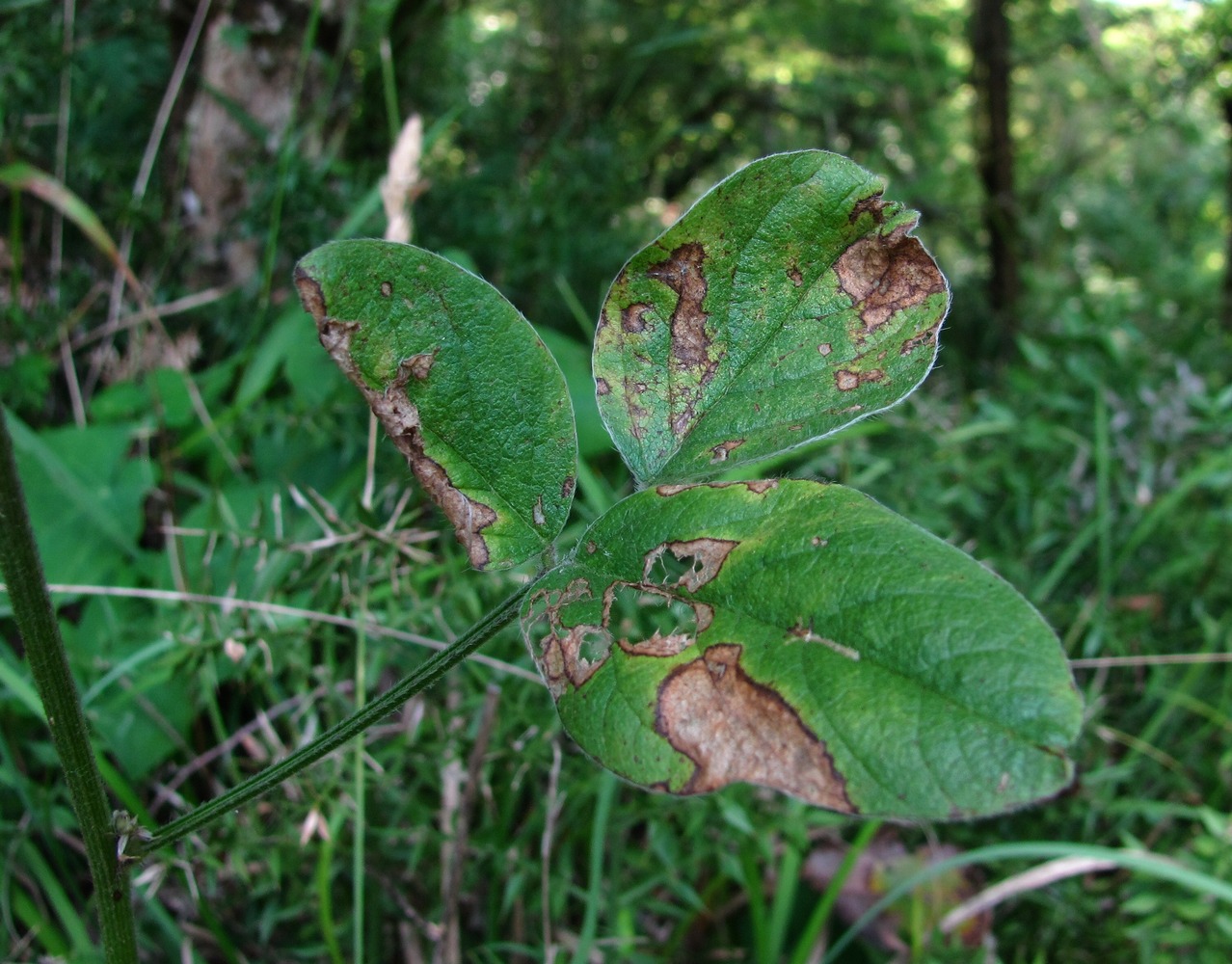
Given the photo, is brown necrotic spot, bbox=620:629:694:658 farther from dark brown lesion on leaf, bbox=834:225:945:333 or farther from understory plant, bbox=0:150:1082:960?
dark brown lesion on leaf, bbox=834:225:945:333

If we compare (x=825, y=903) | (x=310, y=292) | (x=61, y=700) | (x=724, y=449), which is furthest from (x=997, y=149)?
(x=61, y=700)

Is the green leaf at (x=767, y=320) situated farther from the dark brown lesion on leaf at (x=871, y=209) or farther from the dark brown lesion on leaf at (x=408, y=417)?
the dark brown lesion on leaf at (x=408, y=417)

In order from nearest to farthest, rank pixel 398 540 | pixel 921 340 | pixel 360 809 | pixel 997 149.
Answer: pixel 921 340 < pixel 360 809 < pixel 398 540 < pixel 997 149

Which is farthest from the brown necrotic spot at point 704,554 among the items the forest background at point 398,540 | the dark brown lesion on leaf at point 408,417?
the forest background at point 398,540

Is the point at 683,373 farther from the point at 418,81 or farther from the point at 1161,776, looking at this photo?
the point at 418,81

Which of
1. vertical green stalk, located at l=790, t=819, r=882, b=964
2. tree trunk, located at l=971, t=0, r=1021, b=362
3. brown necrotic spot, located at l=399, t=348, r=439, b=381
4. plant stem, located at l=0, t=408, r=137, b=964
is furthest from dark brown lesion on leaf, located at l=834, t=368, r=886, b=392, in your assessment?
tree trunk, located at l=971, t=0, r=1021, b=362

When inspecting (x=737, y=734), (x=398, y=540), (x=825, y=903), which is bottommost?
(x=825, y=903)

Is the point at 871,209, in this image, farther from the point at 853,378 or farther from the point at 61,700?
the point at 61,700
